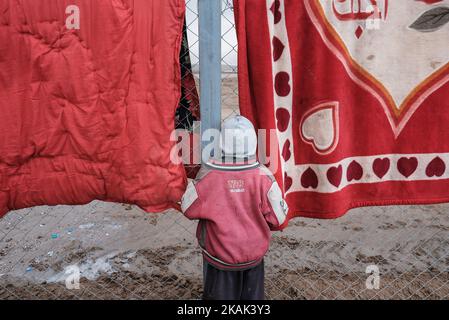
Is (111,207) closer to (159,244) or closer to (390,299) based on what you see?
(159,244)

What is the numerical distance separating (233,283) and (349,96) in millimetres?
1031

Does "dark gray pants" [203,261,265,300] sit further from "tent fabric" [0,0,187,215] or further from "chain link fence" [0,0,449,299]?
"chain link fence" [0,0,449,299]

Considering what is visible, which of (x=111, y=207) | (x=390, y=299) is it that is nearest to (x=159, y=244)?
(x=111, y=207)

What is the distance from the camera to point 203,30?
5.63 ft

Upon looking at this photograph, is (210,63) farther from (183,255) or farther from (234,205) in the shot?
(183,255)

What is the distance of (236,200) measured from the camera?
172 cm

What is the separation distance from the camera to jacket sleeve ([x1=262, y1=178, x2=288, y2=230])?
67.7 inches

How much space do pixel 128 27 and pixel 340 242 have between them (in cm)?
245

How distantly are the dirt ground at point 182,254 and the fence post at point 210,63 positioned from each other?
145 centimetres

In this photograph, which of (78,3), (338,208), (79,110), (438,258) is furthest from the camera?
(438,258)

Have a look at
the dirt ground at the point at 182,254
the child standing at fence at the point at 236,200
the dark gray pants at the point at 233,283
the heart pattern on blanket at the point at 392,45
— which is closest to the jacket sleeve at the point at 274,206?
the child standing at fence at the point at 236,200

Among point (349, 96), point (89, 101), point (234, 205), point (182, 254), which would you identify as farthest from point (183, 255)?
point (349, 96)

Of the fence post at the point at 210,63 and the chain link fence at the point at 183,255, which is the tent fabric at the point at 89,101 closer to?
the fence post at the point at 210,63

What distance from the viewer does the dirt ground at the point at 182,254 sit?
2.76 m
